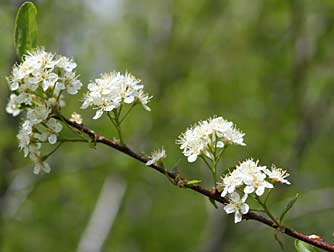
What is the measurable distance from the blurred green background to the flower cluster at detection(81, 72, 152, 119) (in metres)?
3.11

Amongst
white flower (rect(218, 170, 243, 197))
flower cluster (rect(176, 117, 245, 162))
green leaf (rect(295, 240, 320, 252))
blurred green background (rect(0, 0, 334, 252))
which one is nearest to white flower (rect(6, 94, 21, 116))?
flower cluster (rect(176, 117, 245, 162))

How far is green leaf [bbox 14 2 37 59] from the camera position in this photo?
1777 millimetres

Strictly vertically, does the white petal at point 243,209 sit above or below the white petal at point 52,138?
below

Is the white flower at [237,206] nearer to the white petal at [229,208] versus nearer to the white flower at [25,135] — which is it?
the white petal at [229,208]

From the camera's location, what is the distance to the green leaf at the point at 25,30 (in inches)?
70.0

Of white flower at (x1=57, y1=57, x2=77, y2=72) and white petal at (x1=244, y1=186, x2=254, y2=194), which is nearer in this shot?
white petal at (x1=244, y1=186, x2=254, y2=194)

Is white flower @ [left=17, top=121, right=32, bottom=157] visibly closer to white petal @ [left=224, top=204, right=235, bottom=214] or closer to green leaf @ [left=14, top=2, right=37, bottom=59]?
green leaf @ [left=14, top=2, right=37, bottom=59]

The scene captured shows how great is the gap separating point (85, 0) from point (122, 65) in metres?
1.04

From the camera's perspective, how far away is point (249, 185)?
1.50 m

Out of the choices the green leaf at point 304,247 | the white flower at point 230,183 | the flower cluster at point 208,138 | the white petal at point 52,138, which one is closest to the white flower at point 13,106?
the white petal at point 52,138

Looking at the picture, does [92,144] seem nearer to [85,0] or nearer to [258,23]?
[258,23]

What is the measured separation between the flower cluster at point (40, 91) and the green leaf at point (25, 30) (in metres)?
0.08

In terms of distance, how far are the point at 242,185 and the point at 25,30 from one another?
84 cm

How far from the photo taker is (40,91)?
1677mm
